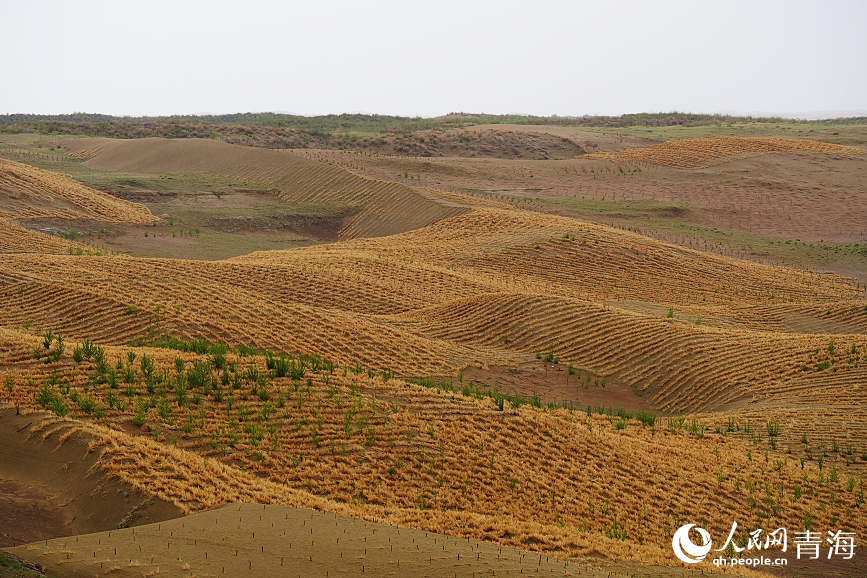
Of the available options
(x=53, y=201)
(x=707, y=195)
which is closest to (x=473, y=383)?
(x=53, y=201)

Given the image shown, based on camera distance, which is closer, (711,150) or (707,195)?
(707,195)

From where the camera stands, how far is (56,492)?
27.1ft

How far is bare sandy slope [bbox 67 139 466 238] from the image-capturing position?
31.0 meters

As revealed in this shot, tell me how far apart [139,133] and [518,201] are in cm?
3231

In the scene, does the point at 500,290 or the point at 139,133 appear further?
the point at 139,133

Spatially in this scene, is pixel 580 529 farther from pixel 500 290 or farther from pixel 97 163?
pixel 97 163

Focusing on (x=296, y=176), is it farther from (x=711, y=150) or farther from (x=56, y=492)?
(x=56, y=492)

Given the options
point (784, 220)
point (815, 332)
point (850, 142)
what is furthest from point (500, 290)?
point (850, 142)

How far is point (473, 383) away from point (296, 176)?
23236mm

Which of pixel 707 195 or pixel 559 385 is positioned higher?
pixel 707 195

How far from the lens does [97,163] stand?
4216 cm

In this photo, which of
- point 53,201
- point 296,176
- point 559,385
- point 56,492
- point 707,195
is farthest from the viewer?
point 707,195

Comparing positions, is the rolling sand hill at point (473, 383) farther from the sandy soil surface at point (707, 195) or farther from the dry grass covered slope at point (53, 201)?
the dry grass covered slope at point (53, 201)

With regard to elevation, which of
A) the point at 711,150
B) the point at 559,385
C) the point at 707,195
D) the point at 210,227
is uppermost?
the point at 711,150
